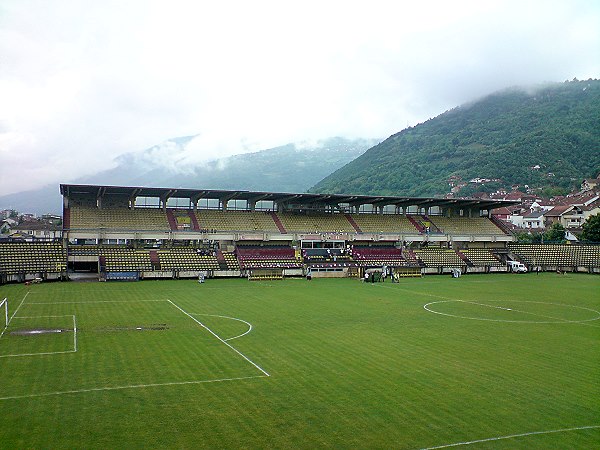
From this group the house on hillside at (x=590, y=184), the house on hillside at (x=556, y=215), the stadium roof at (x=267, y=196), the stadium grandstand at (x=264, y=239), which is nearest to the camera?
the stadium grandstand at (x=264, y=239)

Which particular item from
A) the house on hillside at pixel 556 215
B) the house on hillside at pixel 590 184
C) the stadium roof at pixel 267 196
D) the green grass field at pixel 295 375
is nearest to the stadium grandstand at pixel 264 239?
the stadium roof at pixel 267 196

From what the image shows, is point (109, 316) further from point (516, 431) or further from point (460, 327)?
point (516, 431)

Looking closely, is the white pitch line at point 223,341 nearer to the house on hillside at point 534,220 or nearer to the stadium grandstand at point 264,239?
the stadium grandstand at point 264,239

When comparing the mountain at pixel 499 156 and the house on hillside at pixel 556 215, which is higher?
the mountain at pixel 499 156

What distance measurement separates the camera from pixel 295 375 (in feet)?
56.3

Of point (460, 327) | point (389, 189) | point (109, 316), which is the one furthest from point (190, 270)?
point (389, 189)

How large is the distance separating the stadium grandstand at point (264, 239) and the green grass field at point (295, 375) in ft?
59.1

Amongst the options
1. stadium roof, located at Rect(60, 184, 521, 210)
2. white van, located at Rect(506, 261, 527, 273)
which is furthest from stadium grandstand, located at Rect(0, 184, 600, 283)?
white van, located at Rect(506, 261, 527, 273)

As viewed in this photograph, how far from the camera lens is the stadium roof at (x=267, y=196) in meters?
57.9

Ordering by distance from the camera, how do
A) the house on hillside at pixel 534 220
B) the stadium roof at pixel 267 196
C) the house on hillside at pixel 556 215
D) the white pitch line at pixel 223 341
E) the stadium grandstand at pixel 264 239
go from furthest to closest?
the house on hillside at pixel 534 220 → the house on hillside at pixel 556 215 → the stadium roof at pixel 267 196 → the stadium grandstand at pixel 264 239 → the white pitch line at pixel 223 341

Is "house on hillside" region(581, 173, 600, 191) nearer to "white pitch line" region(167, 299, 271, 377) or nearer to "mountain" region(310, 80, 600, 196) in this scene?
"mountain" region(310, 80, 600, 196)

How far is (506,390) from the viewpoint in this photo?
15.8 m

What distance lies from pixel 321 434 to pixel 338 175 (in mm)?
182746

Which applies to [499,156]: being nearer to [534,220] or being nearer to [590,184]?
[590,184]
